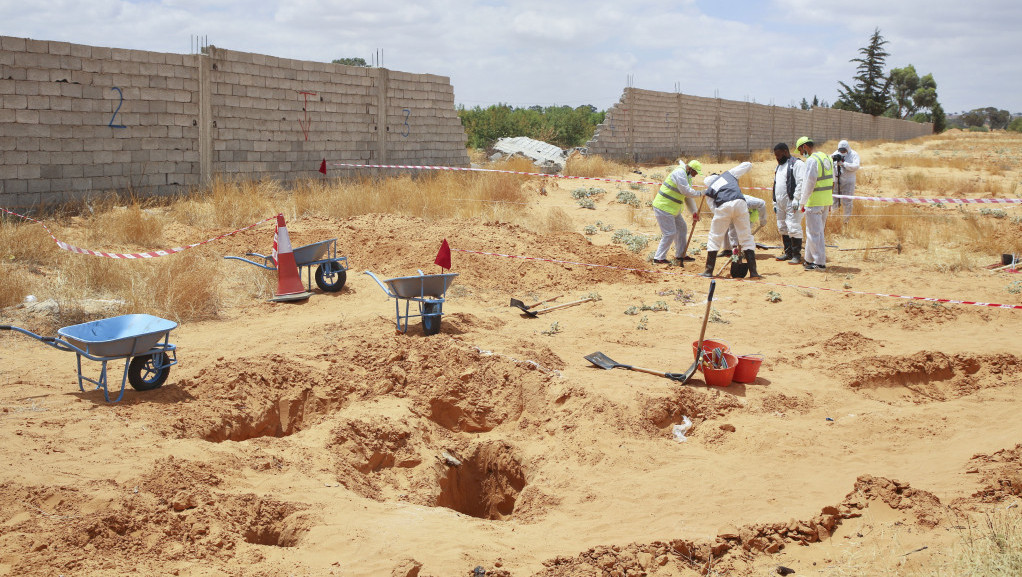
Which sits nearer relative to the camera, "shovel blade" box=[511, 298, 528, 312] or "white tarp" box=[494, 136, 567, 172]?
"shovel blade" box=[511, 298, 528, 312]

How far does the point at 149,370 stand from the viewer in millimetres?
5980

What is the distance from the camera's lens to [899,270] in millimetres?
11508

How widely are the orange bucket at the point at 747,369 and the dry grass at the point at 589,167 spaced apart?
53.5ft

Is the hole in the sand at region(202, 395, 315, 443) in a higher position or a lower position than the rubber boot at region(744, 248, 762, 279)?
lower

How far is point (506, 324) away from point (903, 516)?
485 cm

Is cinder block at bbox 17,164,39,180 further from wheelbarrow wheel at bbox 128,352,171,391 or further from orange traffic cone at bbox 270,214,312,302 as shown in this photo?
wheelbarrow wheel at bbox 128,352,171,391

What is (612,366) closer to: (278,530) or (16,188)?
(278,530)

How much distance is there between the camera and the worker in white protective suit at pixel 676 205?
11.5m

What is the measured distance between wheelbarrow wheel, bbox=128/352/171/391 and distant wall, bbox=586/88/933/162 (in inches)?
857

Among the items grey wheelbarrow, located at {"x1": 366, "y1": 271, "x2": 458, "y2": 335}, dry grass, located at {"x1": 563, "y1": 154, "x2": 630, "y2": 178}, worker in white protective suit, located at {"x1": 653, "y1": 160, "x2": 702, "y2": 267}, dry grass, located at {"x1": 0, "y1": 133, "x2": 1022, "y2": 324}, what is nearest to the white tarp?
dry grass, located at {"x1": 563, "y1": 154, "x2": 630, "y2": 178}

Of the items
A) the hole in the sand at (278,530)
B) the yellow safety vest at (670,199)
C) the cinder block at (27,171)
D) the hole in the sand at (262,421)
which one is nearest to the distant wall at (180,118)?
the cinder block at (27,171)

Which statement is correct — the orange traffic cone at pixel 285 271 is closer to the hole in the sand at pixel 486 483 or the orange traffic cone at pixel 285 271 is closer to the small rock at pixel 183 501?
the hole in the sand at pixel 486 483

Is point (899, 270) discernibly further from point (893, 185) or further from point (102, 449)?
point (893, 185)

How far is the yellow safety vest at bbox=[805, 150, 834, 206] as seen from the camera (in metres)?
11.4
